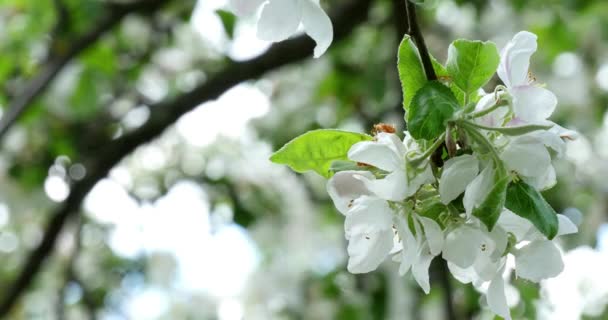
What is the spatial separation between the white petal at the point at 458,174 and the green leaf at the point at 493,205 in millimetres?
14

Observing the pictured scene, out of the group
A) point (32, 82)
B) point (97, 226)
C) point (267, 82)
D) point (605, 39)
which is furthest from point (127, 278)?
point (605, 39)

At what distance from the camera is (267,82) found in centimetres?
240

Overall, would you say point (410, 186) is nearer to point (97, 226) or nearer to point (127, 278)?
point (97, 226)

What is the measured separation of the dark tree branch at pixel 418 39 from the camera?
0.53 metres

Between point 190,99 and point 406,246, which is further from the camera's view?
point 190,99

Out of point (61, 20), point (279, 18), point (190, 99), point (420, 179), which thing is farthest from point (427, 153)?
point (61, 20)

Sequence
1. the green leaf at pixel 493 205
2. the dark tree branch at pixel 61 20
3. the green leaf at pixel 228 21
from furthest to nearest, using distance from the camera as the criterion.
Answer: the dark tree branch at pixel 61 20 → the green leaf at pixel 228 21 → the green leaf at pixel 493 205

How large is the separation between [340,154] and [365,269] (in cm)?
8

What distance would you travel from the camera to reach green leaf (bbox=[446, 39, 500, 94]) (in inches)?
20.9

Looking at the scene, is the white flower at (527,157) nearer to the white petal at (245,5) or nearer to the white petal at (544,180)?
the white petal at (544,180)

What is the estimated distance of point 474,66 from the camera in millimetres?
531

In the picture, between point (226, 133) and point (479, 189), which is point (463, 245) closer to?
point (479, 189)

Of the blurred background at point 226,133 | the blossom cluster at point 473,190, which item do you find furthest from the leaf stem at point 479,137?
the blurred background at point 226,133

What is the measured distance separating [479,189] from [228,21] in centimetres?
104
